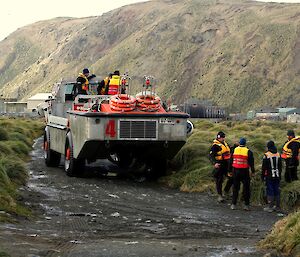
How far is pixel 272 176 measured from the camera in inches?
513

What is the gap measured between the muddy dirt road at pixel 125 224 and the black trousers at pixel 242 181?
301 mm

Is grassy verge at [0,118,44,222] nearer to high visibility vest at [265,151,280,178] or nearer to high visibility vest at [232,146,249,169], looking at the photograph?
high visibility vest at [232,146,249,169]

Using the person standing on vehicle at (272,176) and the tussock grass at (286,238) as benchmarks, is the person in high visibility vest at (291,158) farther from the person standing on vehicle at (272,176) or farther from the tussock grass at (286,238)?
the tussock grass at (286,238)

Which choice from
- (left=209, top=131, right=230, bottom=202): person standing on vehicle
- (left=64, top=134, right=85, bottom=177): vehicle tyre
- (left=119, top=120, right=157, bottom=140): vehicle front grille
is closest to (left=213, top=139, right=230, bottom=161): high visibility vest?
(left=209, top=131, right=230, bottom=202): person standing on vehicle

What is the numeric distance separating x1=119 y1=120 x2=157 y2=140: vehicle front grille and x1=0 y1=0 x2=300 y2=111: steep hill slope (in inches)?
3217

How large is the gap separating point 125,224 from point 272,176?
370 centimetres

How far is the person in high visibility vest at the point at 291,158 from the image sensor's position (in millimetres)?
14086

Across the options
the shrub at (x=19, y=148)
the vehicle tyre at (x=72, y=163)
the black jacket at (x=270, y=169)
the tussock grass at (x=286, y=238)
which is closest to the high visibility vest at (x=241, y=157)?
the black jacket at (x=270, y=169)

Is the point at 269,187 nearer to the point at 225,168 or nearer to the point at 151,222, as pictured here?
the point at 225,168

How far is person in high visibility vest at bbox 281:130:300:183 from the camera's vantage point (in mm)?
14086

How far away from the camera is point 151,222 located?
36.2 feet

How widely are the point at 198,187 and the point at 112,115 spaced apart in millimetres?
2685

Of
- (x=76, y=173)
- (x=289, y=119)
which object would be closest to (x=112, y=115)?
(x=76, y=173)

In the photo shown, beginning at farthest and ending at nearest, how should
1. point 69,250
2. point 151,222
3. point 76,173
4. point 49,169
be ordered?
point 49,169, point 76,173, point 151,222, point 69,250
